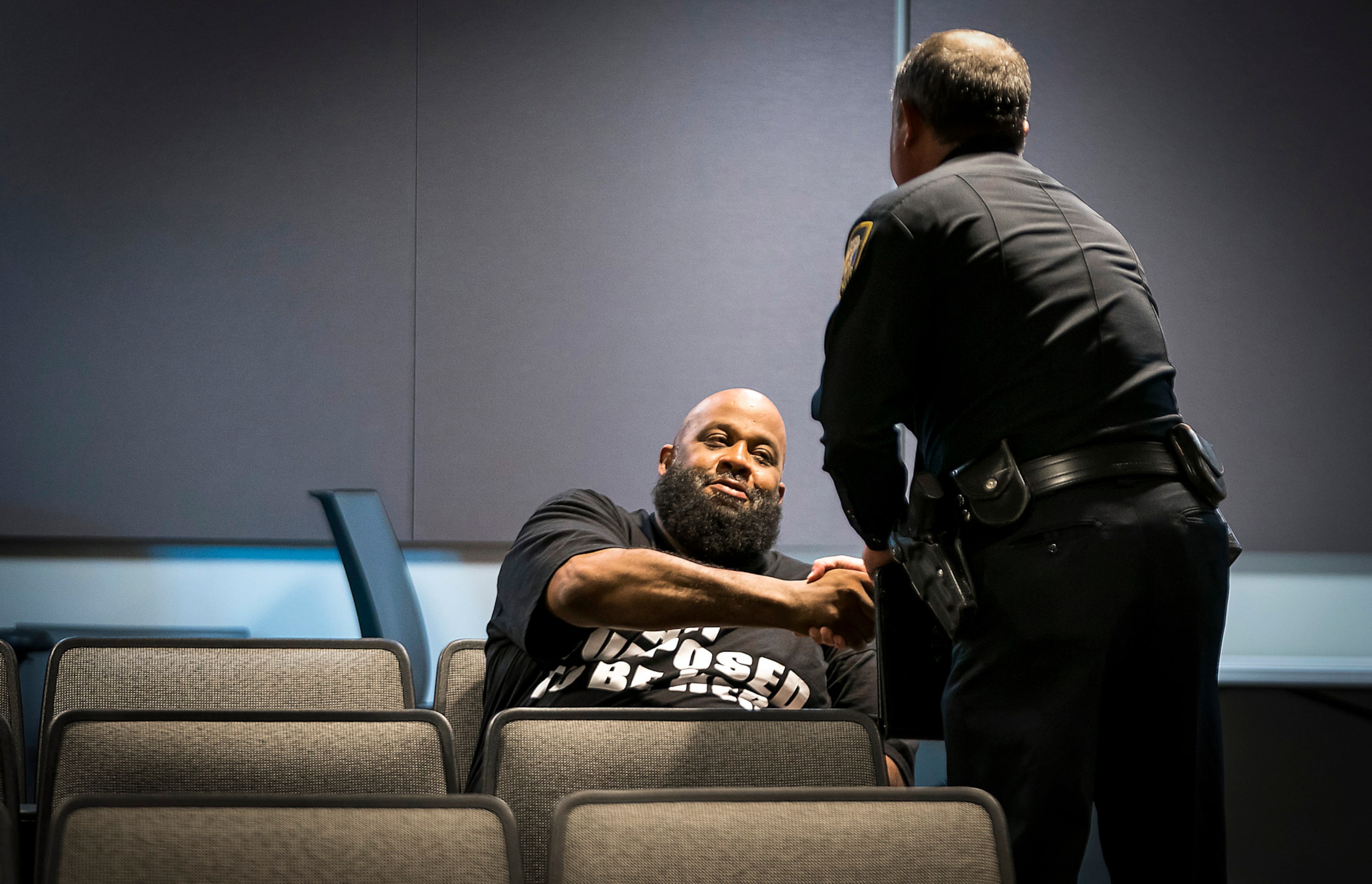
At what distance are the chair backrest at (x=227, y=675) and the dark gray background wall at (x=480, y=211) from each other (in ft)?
4.37

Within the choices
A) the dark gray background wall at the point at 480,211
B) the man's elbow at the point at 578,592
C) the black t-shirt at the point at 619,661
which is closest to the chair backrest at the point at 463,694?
the black t-shirt at the point at 619,661

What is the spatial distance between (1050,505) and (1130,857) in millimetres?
394

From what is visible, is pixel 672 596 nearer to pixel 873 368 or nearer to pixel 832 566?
pixel 832 566

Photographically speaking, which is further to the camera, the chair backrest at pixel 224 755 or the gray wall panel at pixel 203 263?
the gray wall panel at pixel 203 263

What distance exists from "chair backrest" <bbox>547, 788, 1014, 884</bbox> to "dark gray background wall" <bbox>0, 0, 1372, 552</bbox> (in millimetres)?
2056

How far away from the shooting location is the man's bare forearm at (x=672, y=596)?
4.93ft

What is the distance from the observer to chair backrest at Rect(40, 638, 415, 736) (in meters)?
1.57

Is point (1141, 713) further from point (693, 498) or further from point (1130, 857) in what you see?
point (693, 498)

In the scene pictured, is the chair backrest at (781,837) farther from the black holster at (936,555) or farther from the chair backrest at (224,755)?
the chair backrest at (224,755)

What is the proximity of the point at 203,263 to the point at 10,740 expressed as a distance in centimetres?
216

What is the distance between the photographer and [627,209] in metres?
3.05

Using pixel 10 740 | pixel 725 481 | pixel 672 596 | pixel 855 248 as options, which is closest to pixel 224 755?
pixel 10 740

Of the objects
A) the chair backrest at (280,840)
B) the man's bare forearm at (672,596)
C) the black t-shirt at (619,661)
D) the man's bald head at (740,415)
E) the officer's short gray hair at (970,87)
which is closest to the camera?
the chair backrest at (280,840)

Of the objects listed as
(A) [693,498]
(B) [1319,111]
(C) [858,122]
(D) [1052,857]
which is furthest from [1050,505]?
(B) [1319,111]
